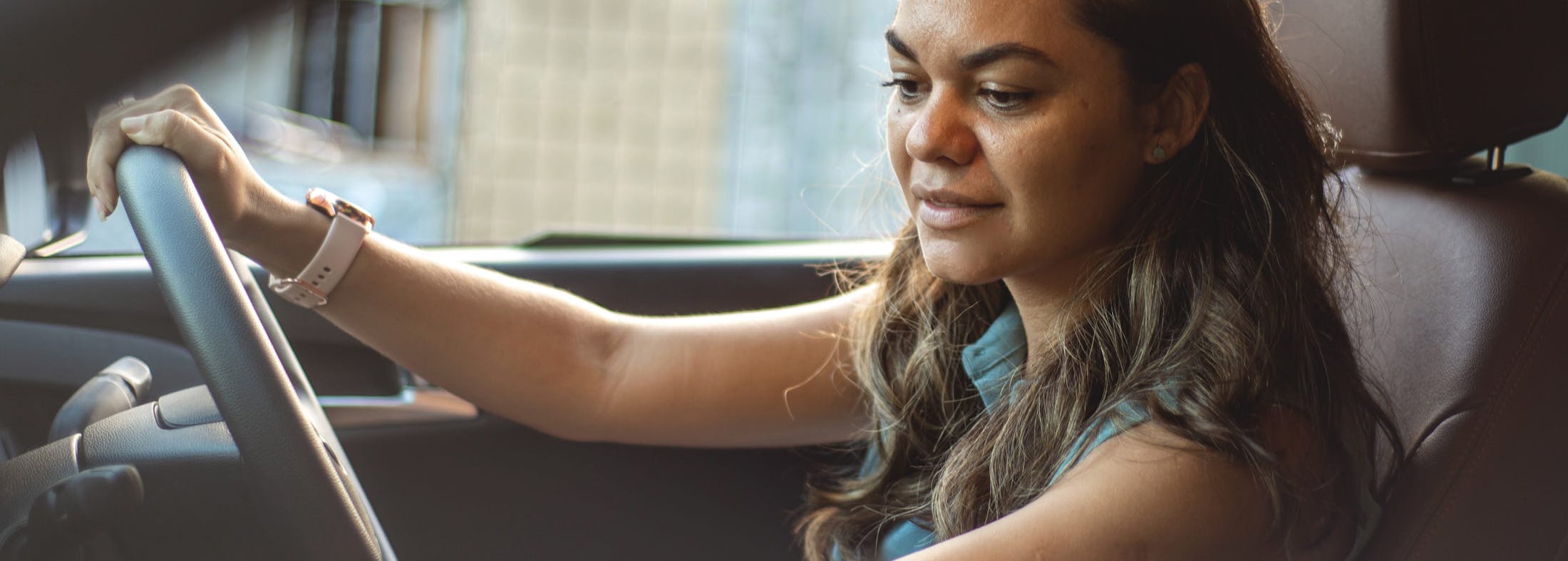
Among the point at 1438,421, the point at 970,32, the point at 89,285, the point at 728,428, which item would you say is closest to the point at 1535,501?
the point at 1438,421

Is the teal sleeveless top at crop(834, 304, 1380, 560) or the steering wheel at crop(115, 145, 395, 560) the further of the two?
the teal sleeveless top at crop(834, 304, 1380, 560)

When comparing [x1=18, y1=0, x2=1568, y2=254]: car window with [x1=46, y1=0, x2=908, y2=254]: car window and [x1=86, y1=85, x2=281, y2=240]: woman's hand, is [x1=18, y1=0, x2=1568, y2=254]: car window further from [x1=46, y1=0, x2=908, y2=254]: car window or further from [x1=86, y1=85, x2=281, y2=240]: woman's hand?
[x1=86, y1=85, x2=281, y2=240]: woman's hand

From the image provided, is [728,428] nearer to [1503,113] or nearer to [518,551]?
[518,551]

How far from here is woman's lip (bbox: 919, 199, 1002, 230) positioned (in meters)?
1.10

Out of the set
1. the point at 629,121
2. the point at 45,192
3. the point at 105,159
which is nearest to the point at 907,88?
the point at 105,159

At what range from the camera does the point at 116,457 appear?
1.08m

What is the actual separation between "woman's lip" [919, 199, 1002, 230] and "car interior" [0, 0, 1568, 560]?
391mm

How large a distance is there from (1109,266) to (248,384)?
0.67 m

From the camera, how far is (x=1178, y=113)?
A: 43.2 inches

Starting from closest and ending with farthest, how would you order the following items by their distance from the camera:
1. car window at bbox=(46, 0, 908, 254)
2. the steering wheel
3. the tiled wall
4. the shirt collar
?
1. the steering wheel
2. the shirt collar
3. car window at bbox=(46, 0, 908, 254)
4. the tiled wall

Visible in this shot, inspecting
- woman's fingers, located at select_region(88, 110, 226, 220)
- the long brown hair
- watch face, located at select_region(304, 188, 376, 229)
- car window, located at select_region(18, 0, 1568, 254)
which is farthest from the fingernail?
car window, located at select_region(18, 0, 1568, 254)

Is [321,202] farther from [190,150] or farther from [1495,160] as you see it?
[1495,160]

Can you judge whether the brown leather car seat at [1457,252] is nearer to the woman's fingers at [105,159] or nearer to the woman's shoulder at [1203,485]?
the woman's shoulder at [1203,485]

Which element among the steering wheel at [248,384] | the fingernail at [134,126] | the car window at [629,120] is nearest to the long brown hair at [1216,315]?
the steering wheel at [248,384]
